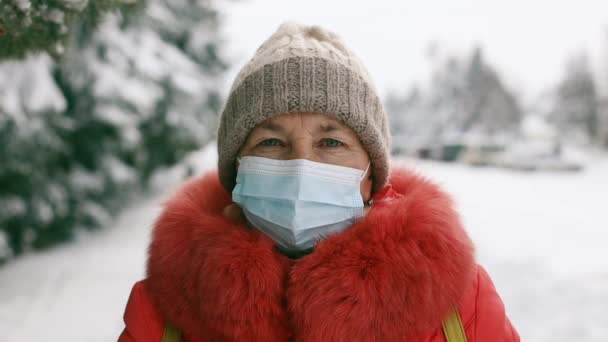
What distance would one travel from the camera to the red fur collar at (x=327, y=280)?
1.52m

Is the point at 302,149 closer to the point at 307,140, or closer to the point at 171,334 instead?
the point at 307,140

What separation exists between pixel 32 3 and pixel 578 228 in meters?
8.85

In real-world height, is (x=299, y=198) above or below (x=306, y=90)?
below

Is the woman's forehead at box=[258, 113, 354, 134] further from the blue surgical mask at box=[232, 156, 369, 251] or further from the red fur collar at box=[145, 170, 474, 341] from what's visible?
the red fur collar at box=[145, 170, 474, 341]

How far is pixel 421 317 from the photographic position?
153cm

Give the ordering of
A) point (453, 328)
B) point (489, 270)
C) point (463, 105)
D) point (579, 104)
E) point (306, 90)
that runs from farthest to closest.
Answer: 1. point (463, 105)
2. point (579, 104)
3. point (489, 270)
4. point (306, 90)
5. point (453, 328)

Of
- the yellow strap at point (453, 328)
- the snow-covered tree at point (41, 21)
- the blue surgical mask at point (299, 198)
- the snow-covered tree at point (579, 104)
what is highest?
the snow-covered tree at point (579, 104)

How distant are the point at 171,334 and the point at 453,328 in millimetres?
1060

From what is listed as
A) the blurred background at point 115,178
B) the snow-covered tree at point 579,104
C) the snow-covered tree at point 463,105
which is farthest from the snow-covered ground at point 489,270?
the snow-covered tree at point 579,104

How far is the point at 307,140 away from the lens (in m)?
1.79

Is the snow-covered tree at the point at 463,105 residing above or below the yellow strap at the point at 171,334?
above

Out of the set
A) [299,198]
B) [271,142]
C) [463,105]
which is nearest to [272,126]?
[271,142]

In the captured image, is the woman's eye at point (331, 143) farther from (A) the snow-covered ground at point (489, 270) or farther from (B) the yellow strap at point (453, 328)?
(B) the yellow strap at point (453, 328)

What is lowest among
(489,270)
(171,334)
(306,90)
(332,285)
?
(489,270)
